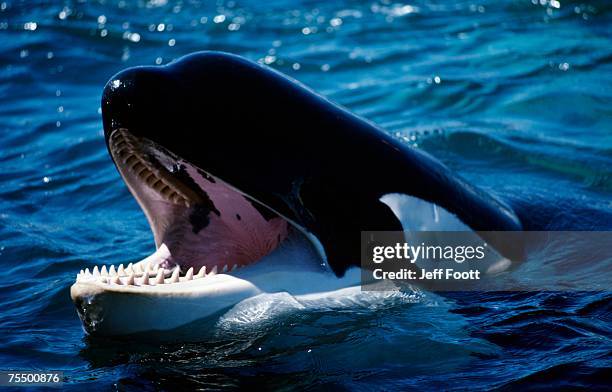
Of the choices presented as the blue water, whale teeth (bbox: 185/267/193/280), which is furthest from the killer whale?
the blue water

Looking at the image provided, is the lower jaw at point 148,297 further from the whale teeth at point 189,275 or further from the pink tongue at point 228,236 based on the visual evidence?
the pink tongue at point 228,236

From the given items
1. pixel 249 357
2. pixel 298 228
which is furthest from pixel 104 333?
pixel 298 228

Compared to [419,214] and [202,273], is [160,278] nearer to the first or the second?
[202,273]

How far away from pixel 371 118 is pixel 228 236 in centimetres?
670

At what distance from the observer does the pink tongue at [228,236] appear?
5.68 m

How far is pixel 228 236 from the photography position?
5.82 metres

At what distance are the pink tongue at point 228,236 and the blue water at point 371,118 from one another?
0.53m

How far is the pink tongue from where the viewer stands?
568 cm

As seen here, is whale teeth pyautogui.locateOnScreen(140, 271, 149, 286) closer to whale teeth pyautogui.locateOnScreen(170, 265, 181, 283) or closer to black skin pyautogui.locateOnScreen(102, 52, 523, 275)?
whale teeth pyautogui.locateOnScreen(170, 265, 181, 283)

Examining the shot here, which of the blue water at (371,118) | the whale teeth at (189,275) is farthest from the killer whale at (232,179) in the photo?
the blue water at (371,118)

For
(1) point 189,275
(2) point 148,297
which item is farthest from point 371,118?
(2) point 148,297

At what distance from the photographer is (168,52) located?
15.1 metres

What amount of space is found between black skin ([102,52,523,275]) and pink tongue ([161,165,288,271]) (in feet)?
1.55

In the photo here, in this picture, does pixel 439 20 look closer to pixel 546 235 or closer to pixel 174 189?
pixel 546 235
